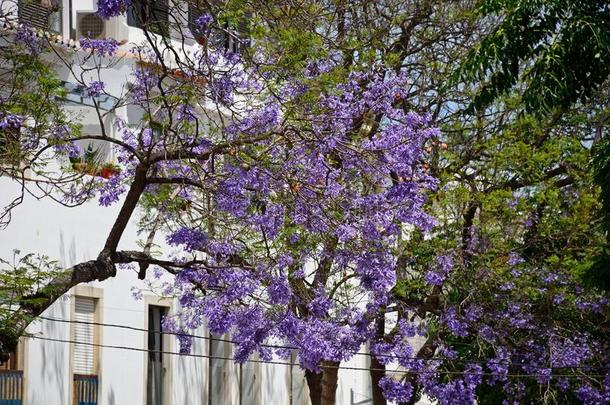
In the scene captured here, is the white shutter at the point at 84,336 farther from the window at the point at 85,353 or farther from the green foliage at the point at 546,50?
the green foliage at the point at 546,50

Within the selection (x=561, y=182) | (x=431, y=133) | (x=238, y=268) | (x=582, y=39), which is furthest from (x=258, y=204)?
(x=561, y=182)

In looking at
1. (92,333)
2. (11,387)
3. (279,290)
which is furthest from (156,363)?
(279,290)

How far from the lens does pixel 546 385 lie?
28.0 meters

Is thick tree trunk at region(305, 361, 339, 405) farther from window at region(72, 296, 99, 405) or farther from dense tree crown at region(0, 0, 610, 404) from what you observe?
window at region(72, 296, 99, 405)

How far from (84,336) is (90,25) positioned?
5627 mm

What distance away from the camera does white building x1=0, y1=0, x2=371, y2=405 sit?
25625mm

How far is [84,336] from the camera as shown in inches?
1071

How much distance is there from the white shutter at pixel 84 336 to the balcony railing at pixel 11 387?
5.32ft

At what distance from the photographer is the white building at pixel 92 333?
84.1 feet

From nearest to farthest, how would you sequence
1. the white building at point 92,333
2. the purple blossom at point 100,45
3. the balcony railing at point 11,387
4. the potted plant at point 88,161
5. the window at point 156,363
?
the purple blossom at point 100,45
the potted plant at point 88,161
the balcony railing at point 11,387
the white building at point 92,333
the window at point 156,363

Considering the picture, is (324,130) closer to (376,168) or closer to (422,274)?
(376,168)

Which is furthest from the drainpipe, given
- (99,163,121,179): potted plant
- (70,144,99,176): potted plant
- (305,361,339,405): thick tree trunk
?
(305,361,339,405): thick tree trunk

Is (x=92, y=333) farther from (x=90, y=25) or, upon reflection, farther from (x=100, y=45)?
(x=100, y=45)

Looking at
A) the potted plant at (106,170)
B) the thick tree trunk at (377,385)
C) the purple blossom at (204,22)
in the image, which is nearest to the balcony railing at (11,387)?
the potted plant at (106,170)
